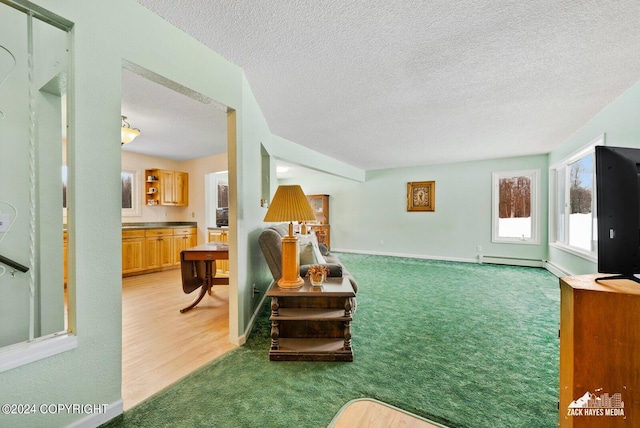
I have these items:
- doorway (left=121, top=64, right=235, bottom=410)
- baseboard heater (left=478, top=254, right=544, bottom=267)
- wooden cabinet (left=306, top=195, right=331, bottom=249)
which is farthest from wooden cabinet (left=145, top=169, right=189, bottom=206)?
baseboard heater (left=478, top=254, right=544, bottom=267)

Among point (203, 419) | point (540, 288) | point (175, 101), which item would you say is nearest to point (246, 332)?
point (203, 419)

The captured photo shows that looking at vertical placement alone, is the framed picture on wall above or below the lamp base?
above

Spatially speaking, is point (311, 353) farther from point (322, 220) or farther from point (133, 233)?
point (322, 220)

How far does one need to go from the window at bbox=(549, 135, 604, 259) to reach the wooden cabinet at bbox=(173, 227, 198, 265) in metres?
6.53

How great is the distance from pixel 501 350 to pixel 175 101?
3.80 m

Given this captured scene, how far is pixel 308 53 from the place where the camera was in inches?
75.2

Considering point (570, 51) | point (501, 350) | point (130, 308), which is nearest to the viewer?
point (570, 51)

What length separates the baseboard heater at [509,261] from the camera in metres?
5.04

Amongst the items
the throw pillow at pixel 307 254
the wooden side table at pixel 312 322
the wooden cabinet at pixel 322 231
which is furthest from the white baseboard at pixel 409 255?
the wooden side table at pixel 312 322

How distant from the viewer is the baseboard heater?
504cm

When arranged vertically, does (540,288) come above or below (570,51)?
below

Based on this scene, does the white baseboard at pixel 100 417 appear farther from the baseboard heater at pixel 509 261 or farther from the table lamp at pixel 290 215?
the baseboard heater at pixel 509 261

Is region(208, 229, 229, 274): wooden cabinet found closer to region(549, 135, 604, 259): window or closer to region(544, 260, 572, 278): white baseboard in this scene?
region(549, 135, 604, 259): window

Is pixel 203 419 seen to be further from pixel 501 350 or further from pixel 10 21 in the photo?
pixel 10 21
